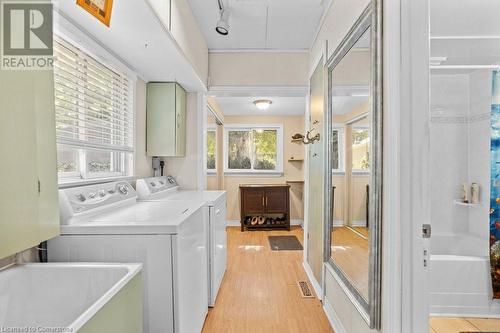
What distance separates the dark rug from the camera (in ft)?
12.6

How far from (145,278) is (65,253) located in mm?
407

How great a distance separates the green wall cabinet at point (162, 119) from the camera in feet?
8.58

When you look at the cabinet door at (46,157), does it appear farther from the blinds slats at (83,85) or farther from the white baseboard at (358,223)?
the white baseboard at (358,223)

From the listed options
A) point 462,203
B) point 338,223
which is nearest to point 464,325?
point 462,203

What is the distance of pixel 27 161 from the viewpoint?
1.03 meters

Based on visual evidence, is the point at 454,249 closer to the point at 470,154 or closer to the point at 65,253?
the point at 470,154

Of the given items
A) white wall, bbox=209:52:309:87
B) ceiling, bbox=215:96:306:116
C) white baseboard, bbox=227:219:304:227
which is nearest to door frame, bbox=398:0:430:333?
→ white wall, bbox=209:52:309:87

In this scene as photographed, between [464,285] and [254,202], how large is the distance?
10.6 ft

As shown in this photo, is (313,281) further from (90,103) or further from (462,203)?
(90,103)

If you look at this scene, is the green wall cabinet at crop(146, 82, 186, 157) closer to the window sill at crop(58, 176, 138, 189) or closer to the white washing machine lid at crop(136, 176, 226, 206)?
the white washing machine lid at crop(136, 176, 226, 206)

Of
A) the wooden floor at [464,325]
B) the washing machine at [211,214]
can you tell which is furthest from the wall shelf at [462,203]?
the washing machine at [211,214]

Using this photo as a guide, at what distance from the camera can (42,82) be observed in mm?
1097

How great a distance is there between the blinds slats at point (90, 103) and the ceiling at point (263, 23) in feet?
3.14

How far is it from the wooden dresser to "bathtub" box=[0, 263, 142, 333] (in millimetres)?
3790
